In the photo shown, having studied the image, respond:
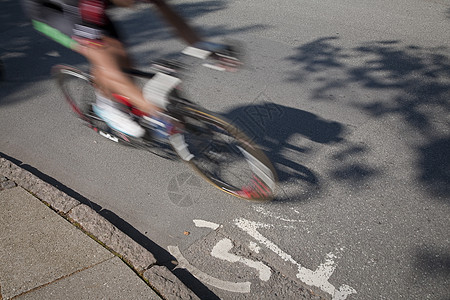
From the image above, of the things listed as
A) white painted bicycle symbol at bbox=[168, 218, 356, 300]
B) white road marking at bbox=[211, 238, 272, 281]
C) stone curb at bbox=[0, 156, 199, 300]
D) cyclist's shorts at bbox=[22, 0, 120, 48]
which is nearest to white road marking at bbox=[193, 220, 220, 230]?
white painted bicycle symbol at bbox=[168, 218, 356, 300]

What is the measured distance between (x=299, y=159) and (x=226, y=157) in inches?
29.8

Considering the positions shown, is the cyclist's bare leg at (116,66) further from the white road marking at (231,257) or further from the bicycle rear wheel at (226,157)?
the white road marking at (231,257)

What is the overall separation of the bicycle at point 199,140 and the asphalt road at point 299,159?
16 centimetres

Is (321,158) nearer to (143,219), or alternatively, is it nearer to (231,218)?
(231,218)

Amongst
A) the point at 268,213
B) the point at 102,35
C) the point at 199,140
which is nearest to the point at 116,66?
the point at 102,35

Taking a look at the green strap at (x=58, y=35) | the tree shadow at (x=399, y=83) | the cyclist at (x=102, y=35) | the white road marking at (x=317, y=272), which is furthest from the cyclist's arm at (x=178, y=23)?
the tree shadow at (x=399, y=83)

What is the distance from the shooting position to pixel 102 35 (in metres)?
3.28

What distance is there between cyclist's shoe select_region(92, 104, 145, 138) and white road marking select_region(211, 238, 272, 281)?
124 cm

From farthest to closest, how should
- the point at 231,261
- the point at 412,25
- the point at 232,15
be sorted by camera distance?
the point at 232,15
the point at 412,25
the point at 231,261

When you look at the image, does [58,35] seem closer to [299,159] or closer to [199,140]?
[199,140]

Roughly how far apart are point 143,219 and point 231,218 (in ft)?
2.49

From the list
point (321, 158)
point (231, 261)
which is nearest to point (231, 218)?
point (231, 261)

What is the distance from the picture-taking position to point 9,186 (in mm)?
3664

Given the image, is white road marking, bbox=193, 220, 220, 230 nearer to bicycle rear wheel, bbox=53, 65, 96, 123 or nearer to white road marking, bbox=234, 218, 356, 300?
white road marking, bbox=234, 218, 356, 300
